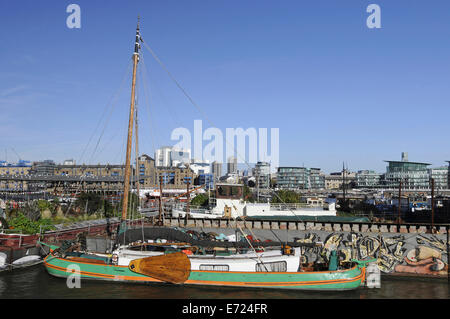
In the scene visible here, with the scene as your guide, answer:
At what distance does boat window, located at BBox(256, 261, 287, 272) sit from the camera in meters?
24.8

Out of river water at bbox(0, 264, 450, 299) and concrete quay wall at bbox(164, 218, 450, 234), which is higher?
concrete quay wall at bbox(164, 218, 450, 234)

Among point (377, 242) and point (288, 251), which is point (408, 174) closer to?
point (377, 242)

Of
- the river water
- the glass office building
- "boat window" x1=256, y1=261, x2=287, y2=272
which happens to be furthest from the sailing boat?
the glass office building

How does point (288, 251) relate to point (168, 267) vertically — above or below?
above

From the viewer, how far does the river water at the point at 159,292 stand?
2361 centimetres

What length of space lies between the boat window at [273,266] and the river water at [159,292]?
1530mm

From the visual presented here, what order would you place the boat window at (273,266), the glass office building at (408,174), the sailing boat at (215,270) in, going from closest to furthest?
the sailing boat at (215,270) → the boat window at (273,266) → the glass office building at (408,174)

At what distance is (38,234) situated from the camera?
33500 mm

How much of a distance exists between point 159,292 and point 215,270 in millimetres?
4197

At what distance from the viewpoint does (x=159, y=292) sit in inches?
966

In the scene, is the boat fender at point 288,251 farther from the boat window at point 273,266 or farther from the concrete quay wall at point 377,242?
the concrete quay wall at point 377,242

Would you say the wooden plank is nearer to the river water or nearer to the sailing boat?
the sailing boat

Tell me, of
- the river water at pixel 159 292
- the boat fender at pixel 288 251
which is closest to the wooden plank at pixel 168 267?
the river water at pixel 159 292

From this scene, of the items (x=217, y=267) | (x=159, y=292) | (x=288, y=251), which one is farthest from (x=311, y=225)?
(x=159, y=292)
